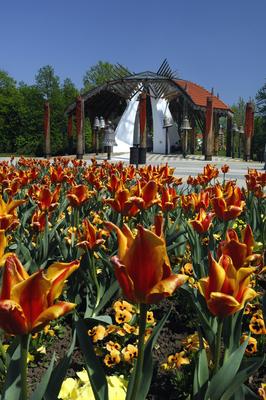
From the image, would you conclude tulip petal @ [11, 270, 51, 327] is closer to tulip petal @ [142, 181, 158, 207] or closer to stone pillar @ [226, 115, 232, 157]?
tulip petal @ [142, 181, 158, 207]

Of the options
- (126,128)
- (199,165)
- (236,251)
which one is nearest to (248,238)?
(236,251)

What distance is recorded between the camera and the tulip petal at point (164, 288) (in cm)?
96

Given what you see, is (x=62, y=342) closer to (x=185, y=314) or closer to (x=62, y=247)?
(x=62, y=247)

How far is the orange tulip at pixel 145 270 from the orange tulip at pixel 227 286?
5.7 inches

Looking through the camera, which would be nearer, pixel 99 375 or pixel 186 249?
pixel 99 375

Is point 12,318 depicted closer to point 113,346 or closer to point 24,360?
point 24,360

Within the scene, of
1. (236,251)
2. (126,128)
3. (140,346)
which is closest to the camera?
(140,346)

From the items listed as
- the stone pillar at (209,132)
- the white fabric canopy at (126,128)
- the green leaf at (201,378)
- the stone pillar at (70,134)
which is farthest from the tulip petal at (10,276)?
the white fabric canopy at (126,128)

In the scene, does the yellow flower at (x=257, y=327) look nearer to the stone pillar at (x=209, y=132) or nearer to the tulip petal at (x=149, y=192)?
the tulip petal at (x=149, y=192)

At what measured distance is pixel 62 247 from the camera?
8.93 feet

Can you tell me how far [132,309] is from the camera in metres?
2.51

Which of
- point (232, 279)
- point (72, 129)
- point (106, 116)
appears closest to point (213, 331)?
point (232, 279)

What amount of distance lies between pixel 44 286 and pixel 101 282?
1.69m

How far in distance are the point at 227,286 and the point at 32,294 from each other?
49 centimetres
